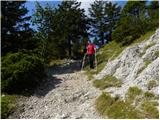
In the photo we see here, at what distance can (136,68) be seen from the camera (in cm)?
2480

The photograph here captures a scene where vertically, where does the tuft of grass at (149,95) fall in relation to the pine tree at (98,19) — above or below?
below

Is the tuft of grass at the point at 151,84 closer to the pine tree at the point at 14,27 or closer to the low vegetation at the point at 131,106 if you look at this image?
the low vegetation at the point at 131,106

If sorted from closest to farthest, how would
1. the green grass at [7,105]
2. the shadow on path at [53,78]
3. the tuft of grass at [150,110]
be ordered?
the tuft of grass at [150,110]
the green grass at [7,105]
the shadow on path at [53,78]

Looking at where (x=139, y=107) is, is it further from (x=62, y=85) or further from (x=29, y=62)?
(x=29, y=62)

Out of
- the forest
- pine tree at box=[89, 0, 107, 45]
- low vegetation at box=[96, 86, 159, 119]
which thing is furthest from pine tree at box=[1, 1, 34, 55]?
pine tree at box=[89, 0, 107, 45]

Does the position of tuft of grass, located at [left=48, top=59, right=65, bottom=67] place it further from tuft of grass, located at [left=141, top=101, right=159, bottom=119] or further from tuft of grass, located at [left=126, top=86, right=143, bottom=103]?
tuft of grass, located at [left=141, top=101, right=159, bottom=119]

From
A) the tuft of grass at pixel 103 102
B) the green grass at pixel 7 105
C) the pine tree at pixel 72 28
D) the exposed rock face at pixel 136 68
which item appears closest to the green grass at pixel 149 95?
the exposed rock face at pixel 136 68

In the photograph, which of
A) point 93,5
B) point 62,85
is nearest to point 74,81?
point 62,85

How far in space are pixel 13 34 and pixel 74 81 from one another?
1021 cm

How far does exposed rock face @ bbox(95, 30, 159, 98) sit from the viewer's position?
2169cm

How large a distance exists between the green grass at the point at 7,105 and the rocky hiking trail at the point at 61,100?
1.06 feet

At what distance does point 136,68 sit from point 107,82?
80.4 inches

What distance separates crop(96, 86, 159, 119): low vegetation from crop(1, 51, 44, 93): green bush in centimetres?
682

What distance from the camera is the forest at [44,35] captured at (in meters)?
27.1
